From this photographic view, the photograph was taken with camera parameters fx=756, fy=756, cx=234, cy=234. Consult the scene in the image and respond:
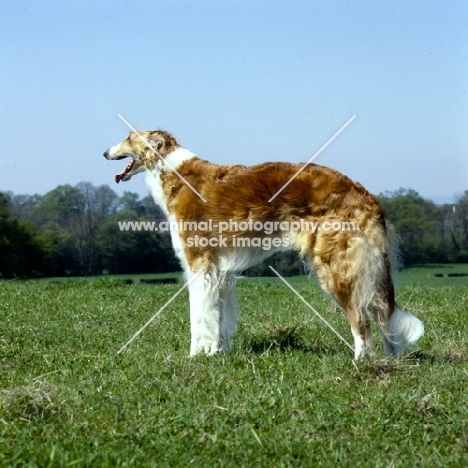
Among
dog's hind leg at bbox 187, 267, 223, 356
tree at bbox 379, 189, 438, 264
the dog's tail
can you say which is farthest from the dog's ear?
tree at bbox 379, 189, 438, 264

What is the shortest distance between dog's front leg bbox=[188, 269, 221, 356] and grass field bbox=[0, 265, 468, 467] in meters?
0.26

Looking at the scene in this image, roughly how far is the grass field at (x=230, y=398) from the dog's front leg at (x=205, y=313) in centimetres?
26

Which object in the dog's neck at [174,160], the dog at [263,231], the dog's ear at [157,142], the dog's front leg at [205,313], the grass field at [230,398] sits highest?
the dog's ear at [157,142]

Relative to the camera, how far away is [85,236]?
2038 cm

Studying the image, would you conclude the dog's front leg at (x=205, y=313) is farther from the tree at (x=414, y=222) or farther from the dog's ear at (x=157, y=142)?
the tree at (x=414, y=222)

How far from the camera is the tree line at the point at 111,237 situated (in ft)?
62.2

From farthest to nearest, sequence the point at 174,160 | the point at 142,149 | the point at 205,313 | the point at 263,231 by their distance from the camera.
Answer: the point at 142,149 → the point at 174,160 → the point at 205,313 → the point at 263,231

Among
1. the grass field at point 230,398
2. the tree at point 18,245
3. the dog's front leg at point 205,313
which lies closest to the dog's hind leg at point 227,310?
the dog's front leg at point 205,313

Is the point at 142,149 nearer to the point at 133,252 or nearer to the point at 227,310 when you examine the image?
the point at 227,310

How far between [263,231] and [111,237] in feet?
41.7

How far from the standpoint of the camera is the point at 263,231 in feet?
24.3

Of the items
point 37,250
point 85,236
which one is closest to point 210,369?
point 85,236

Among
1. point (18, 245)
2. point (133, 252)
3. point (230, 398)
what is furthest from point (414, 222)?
point (230, 398)

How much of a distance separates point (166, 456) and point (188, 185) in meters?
3.66
